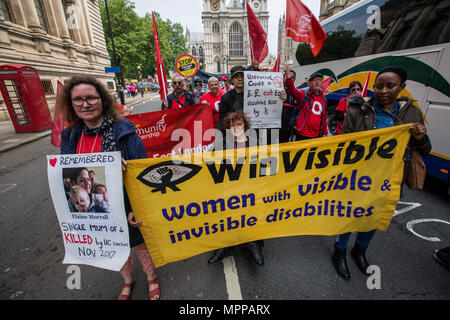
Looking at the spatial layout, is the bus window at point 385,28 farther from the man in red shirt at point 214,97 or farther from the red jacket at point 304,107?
the man in red shirt at point 214,97

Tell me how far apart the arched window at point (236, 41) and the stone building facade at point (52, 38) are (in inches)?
2043

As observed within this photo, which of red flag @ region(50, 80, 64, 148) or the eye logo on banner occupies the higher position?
red flag @ region(50, 80, 64, 148)

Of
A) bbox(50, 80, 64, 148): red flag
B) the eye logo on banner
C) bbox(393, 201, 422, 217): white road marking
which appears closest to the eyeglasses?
bbox(50, 80, 64, 148): red flag

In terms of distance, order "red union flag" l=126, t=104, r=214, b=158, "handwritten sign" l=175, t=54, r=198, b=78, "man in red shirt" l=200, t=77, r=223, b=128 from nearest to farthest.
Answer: "red union flag" l=126, t=104, r=214, b=158 → "man in red shirt" l=200, t=77, r=223, b=128 → "handwritten sign" l=175, t=54, r=198, b=78

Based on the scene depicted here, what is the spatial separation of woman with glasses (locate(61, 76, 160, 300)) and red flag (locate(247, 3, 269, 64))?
2909 mm

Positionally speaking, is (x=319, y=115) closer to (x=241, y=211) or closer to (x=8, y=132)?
(x=241, y=211)

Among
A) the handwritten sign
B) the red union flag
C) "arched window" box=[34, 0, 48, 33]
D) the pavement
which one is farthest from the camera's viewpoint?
"arched window" box=[34, 0, 48, 33]

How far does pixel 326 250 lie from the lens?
100 inches

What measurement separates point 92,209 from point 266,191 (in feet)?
5.09

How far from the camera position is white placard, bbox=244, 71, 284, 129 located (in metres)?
3.06

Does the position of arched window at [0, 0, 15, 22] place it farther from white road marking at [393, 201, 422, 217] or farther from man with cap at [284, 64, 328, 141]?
white road marking at [393, 201, 422, 217]

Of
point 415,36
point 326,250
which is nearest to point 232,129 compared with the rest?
point 326,250

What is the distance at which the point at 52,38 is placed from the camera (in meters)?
14.6

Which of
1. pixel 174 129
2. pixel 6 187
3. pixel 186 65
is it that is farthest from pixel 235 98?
pixel 6 187
